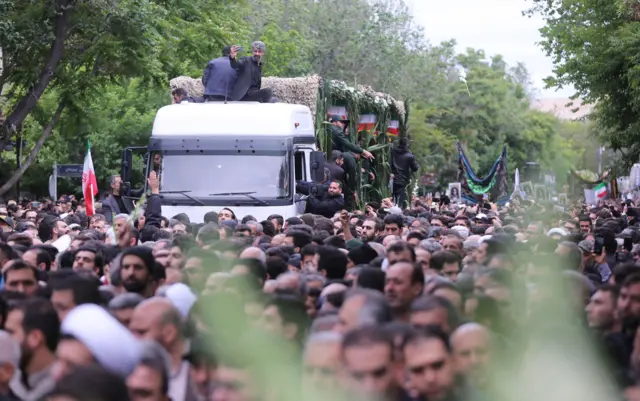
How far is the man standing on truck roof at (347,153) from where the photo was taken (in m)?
21.5

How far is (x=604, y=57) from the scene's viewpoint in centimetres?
2750

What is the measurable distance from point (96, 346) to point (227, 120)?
1244cm

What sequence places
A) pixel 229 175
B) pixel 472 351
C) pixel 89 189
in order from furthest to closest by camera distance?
pixel 89 189
pixel 229 175
pixel 472 351

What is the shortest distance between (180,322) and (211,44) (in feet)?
74.4

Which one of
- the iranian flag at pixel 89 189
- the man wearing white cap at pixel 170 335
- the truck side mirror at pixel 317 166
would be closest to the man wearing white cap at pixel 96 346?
the man wearing white cap at pixel 170 335

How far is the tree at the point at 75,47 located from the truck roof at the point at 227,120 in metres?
4.08

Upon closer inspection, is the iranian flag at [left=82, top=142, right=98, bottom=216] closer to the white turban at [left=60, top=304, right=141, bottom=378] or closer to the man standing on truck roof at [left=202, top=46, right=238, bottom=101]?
the man standing on truck roof at [left=202, top=46, right=238, bottom=101]

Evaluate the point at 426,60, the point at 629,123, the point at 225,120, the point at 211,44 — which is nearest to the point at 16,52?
the point at 225,120

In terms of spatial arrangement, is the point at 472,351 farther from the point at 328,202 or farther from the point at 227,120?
the point at 328,202

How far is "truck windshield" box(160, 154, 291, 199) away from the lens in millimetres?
17906

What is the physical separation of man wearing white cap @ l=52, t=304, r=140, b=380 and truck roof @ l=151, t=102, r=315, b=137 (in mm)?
11798

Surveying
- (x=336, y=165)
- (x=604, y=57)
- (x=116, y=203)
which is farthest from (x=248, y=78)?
(x=604, y=57)

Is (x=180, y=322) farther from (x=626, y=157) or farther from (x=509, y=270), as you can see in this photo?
(x=626, y=157)

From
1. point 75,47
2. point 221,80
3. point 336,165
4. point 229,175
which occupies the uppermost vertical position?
point 75,47
